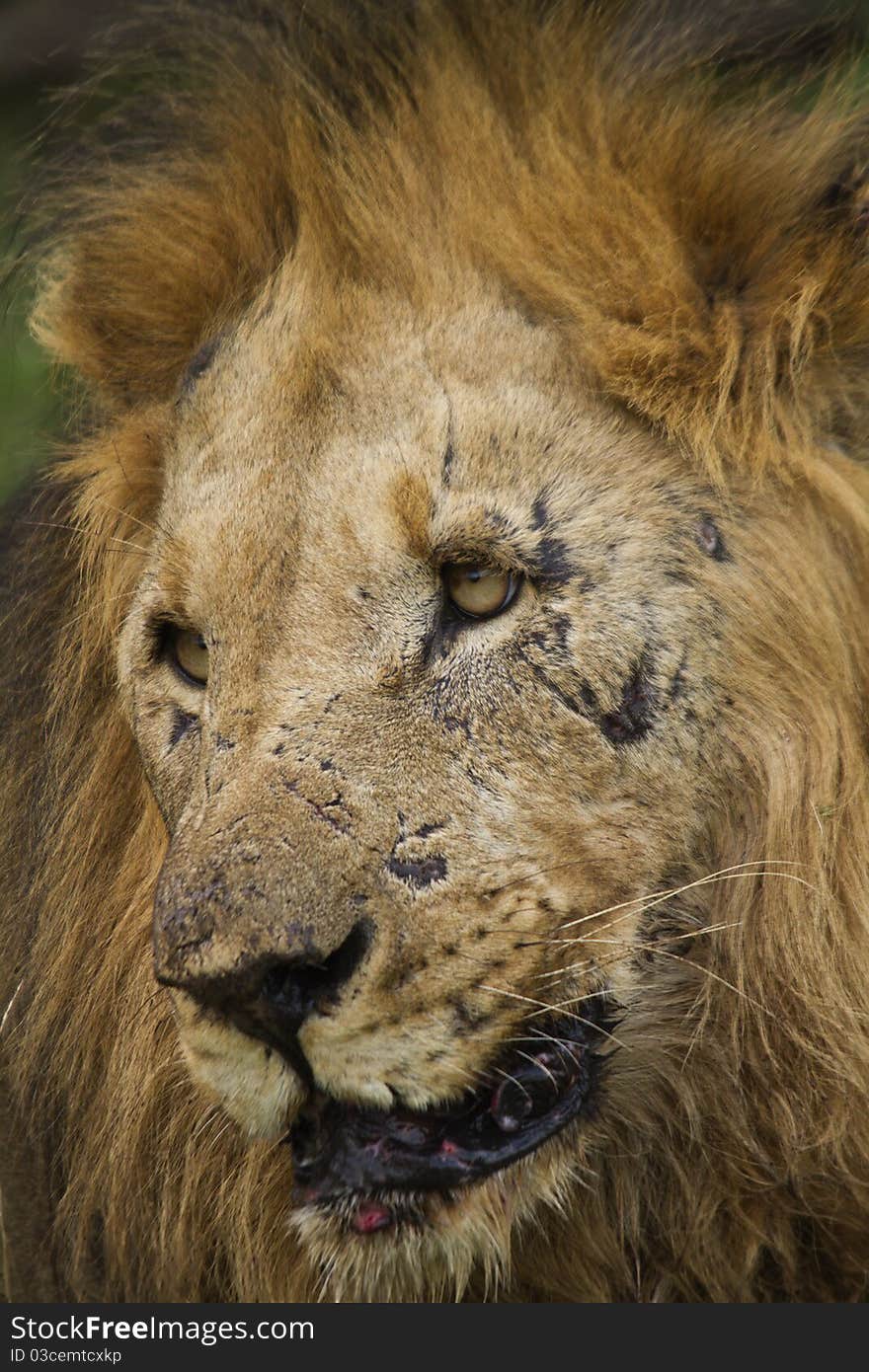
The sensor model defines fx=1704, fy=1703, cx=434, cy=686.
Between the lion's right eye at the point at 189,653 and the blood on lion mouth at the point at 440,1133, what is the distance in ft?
2.45

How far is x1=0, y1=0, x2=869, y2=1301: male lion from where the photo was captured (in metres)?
2.31

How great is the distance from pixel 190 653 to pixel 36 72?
103 cm

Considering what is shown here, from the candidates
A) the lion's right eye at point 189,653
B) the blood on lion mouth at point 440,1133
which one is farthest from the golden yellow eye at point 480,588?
the blood on lion mouth at point 440,1133

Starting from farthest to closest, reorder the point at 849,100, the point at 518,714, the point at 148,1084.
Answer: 1. the point at 148,1084
2. the point at 849,100
3. the point at 518,714

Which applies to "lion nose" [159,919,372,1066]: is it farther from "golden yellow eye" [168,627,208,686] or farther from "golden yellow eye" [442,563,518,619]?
"golden yellow eye" [168,627,208,686]

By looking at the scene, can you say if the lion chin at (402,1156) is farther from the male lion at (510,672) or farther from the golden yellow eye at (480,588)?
the golden yellow eye at (480,588)

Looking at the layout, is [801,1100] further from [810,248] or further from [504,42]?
[504,42]

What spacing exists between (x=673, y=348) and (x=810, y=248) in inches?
9.7

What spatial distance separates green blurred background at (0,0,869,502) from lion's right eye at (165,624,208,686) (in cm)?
65

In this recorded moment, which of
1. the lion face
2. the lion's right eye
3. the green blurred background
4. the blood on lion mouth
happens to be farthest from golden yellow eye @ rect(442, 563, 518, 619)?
the green blurred background

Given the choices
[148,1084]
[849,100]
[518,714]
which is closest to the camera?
[518,714]

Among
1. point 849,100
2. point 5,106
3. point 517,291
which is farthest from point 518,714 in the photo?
point 5,106

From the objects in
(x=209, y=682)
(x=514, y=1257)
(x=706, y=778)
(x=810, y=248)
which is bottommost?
(x=514, y=1257)

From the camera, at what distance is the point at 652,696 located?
2.41 m
